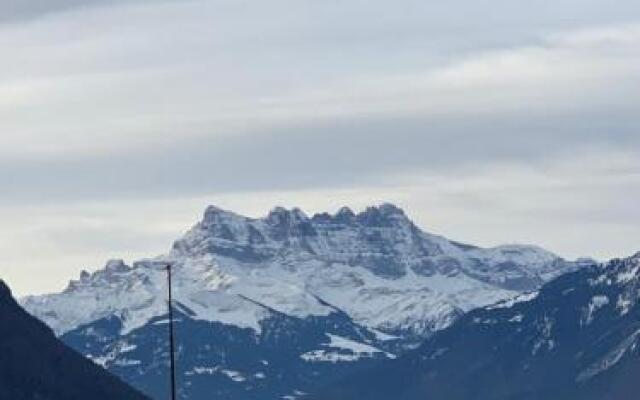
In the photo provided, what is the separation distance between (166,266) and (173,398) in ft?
23.2

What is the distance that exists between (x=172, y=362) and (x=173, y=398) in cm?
309

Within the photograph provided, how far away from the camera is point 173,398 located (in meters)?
113

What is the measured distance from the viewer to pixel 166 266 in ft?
387

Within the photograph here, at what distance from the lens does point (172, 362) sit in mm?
115812

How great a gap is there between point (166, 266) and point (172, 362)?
14.4ft
